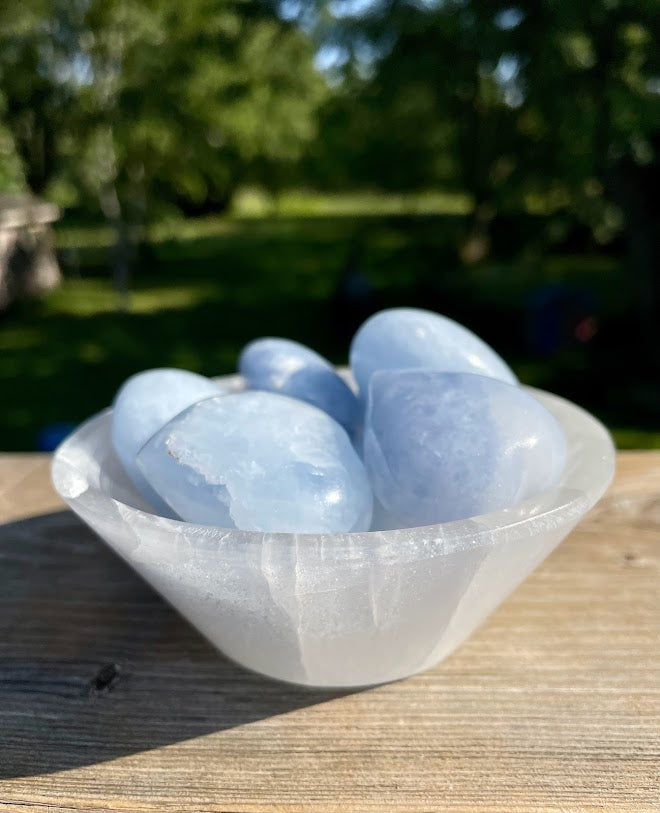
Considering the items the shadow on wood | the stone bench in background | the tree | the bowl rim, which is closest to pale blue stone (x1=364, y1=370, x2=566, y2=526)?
the bowl rim

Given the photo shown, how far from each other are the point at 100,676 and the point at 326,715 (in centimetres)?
15

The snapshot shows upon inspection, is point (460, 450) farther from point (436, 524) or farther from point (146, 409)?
point (146, 409)

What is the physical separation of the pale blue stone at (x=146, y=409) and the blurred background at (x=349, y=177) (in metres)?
0.75

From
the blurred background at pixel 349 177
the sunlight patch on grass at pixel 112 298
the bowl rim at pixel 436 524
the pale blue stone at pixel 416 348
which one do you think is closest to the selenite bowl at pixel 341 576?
the bowl rim at pixel 436 524

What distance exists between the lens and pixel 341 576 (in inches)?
14.6

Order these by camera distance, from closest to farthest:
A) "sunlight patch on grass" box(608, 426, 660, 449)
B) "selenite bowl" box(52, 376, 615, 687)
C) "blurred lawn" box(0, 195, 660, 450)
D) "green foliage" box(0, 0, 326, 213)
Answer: "selenite bowl" box(52, 376, 615, 687) < "sunlight patch on grass" box(608, 426, 660, 449) < "blurred lawn" box(0, 195, 660, 450) < "green foliage" box(0, 0, 326, 213)

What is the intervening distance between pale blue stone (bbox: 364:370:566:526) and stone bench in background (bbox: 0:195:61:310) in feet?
16.4

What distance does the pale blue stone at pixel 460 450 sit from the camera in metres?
0.44

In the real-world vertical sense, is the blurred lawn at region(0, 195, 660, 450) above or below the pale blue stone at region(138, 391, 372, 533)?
below

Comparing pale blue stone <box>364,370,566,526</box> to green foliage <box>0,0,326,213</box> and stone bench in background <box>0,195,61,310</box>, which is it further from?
stone bench in background <box>0,195,61,310</box>

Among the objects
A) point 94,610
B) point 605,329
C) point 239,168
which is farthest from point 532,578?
point 239,168

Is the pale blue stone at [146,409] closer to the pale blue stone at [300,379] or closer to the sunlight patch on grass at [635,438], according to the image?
the pale blue stone at [300,379]

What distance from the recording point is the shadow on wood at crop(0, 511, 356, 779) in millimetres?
428

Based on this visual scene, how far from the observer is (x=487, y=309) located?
3.81m
